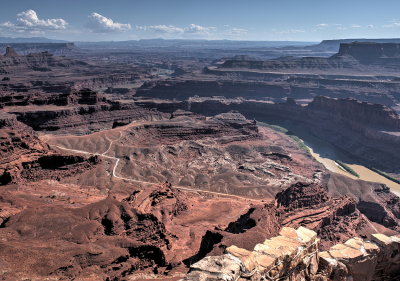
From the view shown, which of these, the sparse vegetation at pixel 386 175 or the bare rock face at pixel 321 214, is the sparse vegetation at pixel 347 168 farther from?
the bare rock face at pixel 321 214

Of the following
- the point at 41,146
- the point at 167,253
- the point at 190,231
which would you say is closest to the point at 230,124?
the point at 41,146

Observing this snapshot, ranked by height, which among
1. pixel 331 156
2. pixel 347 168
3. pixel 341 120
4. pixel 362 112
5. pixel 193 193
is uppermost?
pixel 362 112

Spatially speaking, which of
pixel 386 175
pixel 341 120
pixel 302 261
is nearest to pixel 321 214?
pixel 302 261

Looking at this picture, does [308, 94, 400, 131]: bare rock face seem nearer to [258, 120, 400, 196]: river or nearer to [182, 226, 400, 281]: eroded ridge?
[258, 120, 400, 196]: river

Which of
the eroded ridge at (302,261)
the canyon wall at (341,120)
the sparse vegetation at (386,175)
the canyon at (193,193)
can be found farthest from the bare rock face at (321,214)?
the canyon wall at (341,120)

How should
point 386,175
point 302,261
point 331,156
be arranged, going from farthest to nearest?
point 331,156, point 386,175, point 302,261

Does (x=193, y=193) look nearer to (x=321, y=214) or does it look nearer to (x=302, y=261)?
(x=321, y=214)

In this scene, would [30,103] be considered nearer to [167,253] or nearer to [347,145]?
[167,253]
